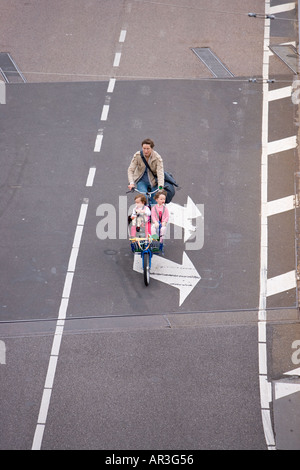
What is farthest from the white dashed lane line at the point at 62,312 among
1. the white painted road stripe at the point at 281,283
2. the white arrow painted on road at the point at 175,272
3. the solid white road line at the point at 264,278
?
the white painted road stripe at the point at 281,283

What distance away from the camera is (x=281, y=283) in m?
15.2

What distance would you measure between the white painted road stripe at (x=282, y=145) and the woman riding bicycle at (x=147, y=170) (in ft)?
14.1

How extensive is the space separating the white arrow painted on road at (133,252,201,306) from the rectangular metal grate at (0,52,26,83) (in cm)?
786

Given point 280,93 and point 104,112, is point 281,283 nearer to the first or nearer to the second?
point 104,112

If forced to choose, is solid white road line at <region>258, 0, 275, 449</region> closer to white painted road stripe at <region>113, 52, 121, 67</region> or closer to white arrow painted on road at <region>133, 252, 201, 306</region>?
white arrow painted on road at <region>133, 252, 201, 306</region>

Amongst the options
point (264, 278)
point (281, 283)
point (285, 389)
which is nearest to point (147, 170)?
point (264, 278)

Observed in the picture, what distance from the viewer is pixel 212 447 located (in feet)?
38.6

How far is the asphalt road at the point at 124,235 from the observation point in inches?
490

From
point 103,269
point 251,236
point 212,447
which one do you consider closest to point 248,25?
point 251,236

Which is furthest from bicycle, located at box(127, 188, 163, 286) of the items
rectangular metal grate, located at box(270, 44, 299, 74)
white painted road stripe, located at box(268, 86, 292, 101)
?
rectangular metal grate, located at box(270, 44, 299, 74)

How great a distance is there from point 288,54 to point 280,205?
7177mm

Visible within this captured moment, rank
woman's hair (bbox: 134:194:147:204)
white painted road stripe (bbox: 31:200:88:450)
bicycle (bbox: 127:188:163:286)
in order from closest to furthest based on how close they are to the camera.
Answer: white painted road stripe (bbox: 31:200:88:450) < bicycle (bbox: 127:188:163:286) < woman's hair (bbox: 134:194:147:204)

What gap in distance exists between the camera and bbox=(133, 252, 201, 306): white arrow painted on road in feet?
49.4

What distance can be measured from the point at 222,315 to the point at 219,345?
2.77 ft
